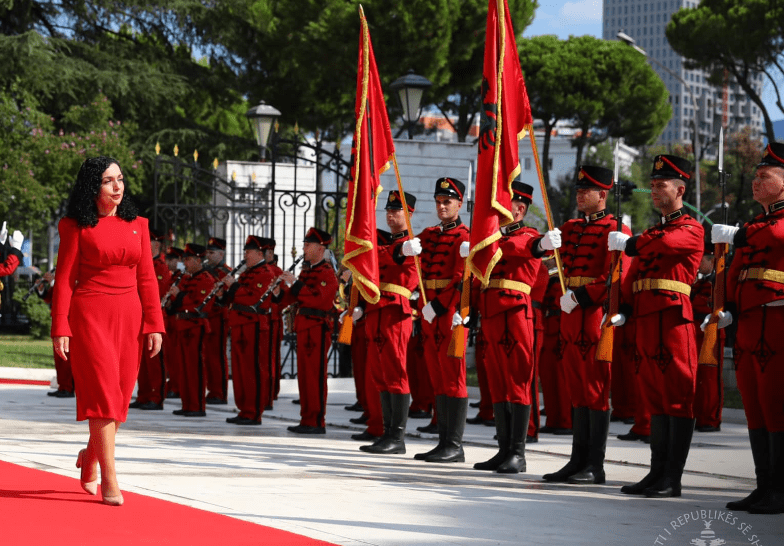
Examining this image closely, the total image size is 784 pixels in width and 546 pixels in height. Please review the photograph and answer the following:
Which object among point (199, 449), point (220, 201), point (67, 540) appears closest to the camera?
point (67, 540)

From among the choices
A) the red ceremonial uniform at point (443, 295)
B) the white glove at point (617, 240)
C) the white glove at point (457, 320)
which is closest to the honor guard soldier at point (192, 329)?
the red ceremonial uniform at point (443, 295)

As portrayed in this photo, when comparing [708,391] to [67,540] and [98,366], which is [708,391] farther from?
[67,540]

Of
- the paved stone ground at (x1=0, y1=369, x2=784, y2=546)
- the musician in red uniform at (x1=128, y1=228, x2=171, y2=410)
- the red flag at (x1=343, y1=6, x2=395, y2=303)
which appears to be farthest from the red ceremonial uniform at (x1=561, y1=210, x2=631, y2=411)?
the musician in red uniform at (x1=128, y1=228, x2=171, y2=410)

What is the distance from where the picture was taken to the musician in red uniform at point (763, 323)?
6.82 m

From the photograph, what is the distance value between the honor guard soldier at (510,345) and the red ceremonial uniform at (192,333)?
528 cm

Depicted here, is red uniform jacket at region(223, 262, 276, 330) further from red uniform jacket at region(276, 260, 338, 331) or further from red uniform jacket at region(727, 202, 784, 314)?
red uniform jacket at region(727, 202, 784, 314)

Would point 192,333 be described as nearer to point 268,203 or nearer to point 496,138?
point 496,138

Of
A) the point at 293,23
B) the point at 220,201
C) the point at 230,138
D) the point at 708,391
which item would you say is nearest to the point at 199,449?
the point at 708,391

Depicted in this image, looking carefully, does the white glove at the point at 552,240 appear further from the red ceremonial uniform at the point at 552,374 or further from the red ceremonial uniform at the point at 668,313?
the red ceremonial uniform at the point at 552,374

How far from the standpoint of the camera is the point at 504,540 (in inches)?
227

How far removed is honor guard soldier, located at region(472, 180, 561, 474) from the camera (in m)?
8.37

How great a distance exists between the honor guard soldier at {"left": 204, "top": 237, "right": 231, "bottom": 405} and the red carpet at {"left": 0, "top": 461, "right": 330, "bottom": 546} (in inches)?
272

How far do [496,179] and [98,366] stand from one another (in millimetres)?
3328

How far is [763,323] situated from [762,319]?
1.1 inches
